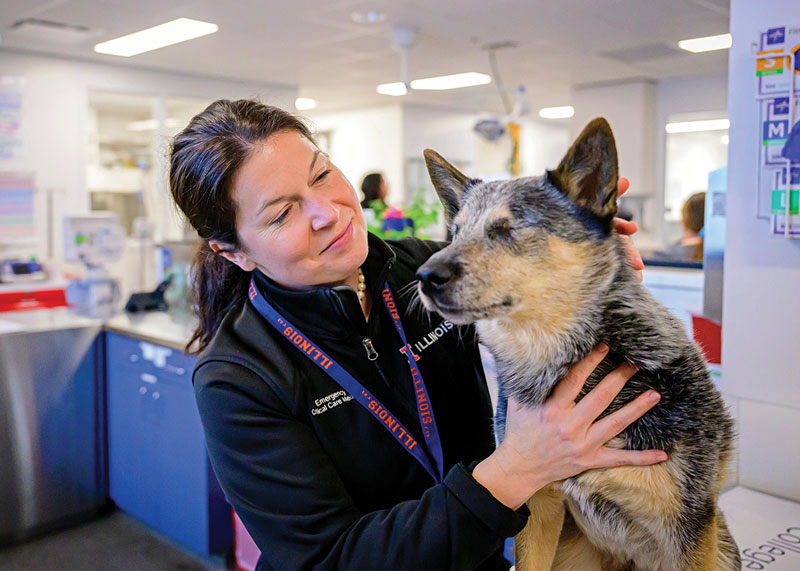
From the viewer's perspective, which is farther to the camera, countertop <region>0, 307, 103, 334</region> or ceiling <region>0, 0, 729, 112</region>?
ceiling <region>0, 0, 729, 112</region>

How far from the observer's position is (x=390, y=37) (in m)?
6.16

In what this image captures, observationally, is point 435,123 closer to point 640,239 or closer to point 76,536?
point 640,239

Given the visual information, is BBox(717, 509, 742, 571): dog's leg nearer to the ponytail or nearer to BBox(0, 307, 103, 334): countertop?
the ponytail

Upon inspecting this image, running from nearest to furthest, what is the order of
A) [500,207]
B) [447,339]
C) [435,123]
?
[500,207] → [447,339] → [435,123]

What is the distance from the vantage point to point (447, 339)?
1.46 metres

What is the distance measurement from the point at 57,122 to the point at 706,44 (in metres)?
6.62

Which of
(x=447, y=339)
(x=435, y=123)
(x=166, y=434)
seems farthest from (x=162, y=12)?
(x=435, y=123)

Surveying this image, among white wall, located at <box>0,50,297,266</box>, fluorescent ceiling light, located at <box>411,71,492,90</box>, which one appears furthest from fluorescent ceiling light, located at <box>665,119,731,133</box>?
white wall, located at <box>0,50,297,266</box>

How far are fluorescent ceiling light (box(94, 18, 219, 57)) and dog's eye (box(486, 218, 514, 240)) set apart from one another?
5173 mm

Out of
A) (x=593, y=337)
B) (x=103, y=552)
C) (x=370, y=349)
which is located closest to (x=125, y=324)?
(x=103, y=552)

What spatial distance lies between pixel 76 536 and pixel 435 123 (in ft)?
29.0

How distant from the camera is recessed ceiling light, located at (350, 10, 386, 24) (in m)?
5.36

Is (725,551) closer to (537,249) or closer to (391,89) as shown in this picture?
(537,249)

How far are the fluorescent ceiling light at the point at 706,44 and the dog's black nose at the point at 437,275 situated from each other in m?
6.28
